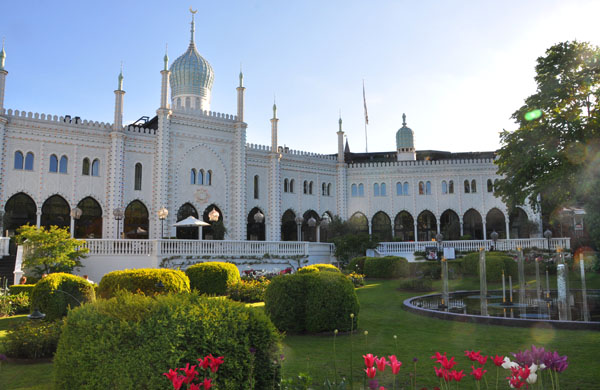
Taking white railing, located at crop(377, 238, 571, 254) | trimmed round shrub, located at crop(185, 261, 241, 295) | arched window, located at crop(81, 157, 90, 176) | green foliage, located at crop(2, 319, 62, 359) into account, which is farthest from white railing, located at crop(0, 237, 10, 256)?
white railing, located at crop(377, 238, 571, 254)

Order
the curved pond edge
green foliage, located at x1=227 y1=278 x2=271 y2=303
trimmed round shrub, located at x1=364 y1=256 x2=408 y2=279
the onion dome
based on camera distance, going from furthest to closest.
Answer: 1. the onion dome
2. trimmed round shrub, located at x1=364 y1=256 x2=408 y2=279
3. green foliage, located at x1=227 y1=278 x2=271 y2=303
4. the curved pond edge

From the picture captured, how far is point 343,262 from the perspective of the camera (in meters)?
34.9

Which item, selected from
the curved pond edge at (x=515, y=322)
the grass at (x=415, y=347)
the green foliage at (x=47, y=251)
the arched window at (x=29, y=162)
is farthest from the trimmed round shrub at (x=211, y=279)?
the arched window at (x=29, y=162)

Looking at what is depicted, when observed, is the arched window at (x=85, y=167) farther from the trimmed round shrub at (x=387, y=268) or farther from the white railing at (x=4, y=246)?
the trimmed round shrub at (x=387, y=268)

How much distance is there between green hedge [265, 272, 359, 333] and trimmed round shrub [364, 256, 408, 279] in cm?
1646

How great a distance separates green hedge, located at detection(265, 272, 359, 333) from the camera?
36.4 feet

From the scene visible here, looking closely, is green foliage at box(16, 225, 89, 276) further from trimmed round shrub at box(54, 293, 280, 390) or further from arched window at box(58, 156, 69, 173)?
trimmed round shrub at box(54, 293, 280, 390)

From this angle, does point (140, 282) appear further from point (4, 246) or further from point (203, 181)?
point (203, 181)

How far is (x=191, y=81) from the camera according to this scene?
4197 cm

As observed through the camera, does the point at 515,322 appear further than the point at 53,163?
No

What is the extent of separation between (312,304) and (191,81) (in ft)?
114

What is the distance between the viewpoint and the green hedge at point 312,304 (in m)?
11.1

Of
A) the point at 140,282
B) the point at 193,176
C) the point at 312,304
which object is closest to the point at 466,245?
the point at 193,176

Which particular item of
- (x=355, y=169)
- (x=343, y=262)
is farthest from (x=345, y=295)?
(x=355, y=169)
